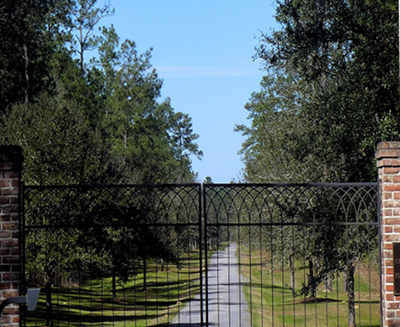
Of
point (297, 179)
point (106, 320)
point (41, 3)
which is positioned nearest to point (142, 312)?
point (106, 320)

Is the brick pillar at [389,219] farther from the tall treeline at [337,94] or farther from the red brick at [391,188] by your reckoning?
the tall treeline at [337,94]

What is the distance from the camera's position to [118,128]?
4134cm

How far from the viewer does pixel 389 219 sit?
8.13 meters

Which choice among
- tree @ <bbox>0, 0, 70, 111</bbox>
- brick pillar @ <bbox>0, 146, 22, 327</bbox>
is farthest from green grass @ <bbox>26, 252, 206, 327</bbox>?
tree @ <bbox>0, 0, 70, 111</bbox>

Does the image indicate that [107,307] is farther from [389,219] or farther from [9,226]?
[389,219]

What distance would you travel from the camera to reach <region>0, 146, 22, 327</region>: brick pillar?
7242 millimetres

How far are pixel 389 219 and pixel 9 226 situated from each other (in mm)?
4543

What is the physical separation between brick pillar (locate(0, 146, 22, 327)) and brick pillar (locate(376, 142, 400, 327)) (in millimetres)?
4367

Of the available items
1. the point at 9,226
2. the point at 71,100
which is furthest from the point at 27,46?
the point at 9,226

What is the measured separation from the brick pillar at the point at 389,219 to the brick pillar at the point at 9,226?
4.37 metres

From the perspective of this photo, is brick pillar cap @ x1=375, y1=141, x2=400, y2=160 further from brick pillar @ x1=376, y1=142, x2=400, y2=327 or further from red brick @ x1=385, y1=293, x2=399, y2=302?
red brick @ x1=385, y1=293, x2=399, y2=302

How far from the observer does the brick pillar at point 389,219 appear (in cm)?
807

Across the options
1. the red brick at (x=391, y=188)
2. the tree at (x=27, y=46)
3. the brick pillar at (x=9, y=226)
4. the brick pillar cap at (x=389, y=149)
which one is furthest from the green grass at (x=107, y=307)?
the tree at (x=27, y=46)

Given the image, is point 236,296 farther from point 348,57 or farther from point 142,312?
point 348,57
